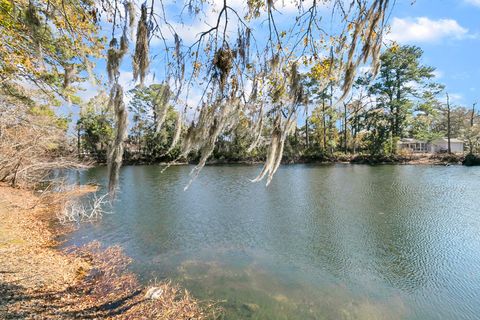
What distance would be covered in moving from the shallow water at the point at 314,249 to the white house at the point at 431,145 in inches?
994

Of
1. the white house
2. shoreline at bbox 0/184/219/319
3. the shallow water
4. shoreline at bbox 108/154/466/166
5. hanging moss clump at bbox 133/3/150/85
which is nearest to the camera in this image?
hanging moss clump at bbox 133/3/150/85

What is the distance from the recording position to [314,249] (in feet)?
27.8

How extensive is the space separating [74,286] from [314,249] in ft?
19.2

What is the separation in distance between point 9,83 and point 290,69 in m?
7.73

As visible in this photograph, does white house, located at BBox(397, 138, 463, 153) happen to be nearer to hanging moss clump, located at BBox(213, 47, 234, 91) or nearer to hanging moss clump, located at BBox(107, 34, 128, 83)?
hanging moss clump, located at BBox(213, 47, 234, 91)

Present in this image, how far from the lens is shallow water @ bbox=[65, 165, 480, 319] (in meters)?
5.68

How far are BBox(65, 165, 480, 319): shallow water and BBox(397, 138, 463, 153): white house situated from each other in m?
25.2

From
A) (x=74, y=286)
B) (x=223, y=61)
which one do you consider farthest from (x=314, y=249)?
(x=223, y=61)

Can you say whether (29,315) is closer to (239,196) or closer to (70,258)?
(70,258)

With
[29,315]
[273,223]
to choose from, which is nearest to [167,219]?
[273,223]

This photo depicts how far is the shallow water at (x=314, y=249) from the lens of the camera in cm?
568

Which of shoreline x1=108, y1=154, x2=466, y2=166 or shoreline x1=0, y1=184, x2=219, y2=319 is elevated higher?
shoreline x1=108, y1=154, x2=466, y2=166

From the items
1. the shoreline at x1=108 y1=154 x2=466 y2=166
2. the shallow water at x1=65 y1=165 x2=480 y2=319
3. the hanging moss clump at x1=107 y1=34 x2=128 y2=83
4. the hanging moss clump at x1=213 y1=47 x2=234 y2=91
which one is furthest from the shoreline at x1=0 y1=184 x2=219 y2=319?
the shoreline at x1=108 y1=154 x2=466 y2=166

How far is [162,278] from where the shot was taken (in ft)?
21.4
